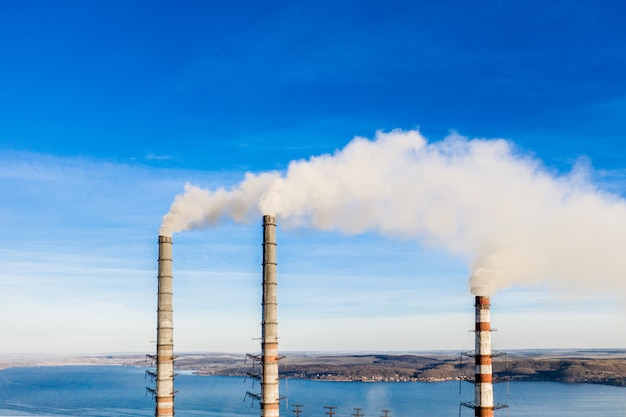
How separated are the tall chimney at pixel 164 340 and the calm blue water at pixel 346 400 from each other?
70023 mm

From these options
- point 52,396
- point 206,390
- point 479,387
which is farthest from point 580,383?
point 479,387

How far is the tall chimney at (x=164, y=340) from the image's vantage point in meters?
33.6

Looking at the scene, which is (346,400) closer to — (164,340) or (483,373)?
(164,340)

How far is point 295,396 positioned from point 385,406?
32577 millimetres

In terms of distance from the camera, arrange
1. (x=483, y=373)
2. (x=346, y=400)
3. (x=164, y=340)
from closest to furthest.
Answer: (x=483, y=373), (x=164, y=340), (x=346, y=400)

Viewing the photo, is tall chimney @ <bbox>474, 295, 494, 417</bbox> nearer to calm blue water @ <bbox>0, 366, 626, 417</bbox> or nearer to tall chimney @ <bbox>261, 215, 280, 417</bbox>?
tall chimney @ <bbox>261, 215, 280, 417</bbox>

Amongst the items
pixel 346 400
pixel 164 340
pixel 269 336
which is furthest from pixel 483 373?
pixel 346 400

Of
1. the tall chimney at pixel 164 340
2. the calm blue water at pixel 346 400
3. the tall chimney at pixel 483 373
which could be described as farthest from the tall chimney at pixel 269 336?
the calm blue water at pixel 346 400

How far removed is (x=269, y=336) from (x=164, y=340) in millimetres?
5657

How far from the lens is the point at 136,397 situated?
156 m

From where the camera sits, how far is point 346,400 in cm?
13988

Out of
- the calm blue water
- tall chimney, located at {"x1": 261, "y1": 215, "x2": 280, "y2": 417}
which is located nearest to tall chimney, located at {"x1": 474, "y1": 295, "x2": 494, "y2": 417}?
tall chimney, located at {"x1": 261, "y1": 215, "x2": 280, "y2": 417}

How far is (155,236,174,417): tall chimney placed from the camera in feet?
110

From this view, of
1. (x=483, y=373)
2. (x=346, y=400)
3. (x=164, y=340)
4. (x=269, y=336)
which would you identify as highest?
(x=269, y=336)
